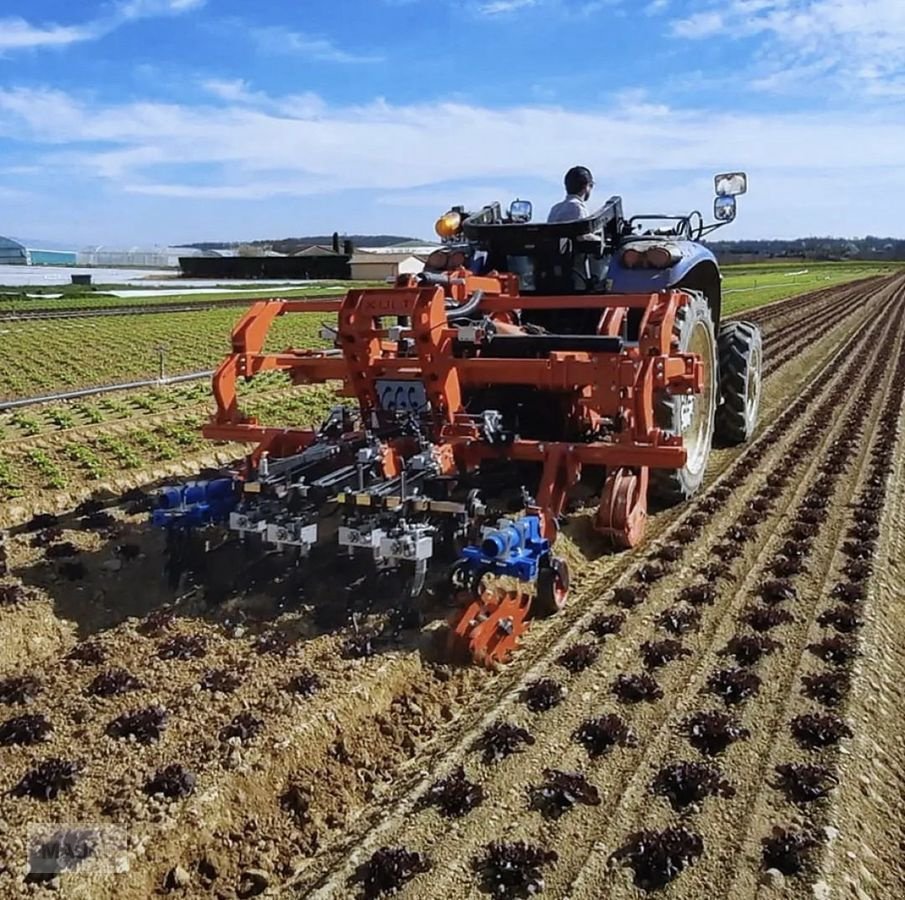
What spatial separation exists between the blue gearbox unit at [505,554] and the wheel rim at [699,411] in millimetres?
2837

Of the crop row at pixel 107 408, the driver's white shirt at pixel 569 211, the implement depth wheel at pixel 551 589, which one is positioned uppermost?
the driver's white shirt at pixel 569 211

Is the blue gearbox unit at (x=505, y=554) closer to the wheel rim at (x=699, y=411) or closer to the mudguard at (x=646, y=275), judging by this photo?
the wheel rim at (x=699, y=411)

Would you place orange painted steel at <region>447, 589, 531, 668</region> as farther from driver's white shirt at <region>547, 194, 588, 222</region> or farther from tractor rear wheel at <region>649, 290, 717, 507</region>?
driver's white shirt at <region>547, 194, 588, 222</region>

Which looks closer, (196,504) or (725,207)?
(196,504)

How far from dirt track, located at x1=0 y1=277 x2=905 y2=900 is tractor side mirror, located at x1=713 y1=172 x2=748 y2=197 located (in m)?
3.48

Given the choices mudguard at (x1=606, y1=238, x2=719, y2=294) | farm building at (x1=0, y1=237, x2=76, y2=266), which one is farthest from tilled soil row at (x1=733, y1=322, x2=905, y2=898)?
farm building at (x1=0, y1=237, x2=76, y2=266)

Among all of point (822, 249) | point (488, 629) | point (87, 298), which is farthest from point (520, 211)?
point (822, 249)

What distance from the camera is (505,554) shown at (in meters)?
4.88

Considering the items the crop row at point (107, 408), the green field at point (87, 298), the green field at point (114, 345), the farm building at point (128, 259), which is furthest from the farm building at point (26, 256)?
the crop row at point (107, 408)

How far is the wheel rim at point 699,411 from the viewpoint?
7.73 metres

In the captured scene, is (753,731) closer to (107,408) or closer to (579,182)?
(579,182)

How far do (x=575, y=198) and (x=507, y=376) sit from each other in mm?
2557

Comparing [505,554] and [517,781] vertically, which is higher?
[505,554]

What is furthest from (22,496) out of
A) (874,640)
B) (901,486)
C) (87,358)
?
(87,358)
